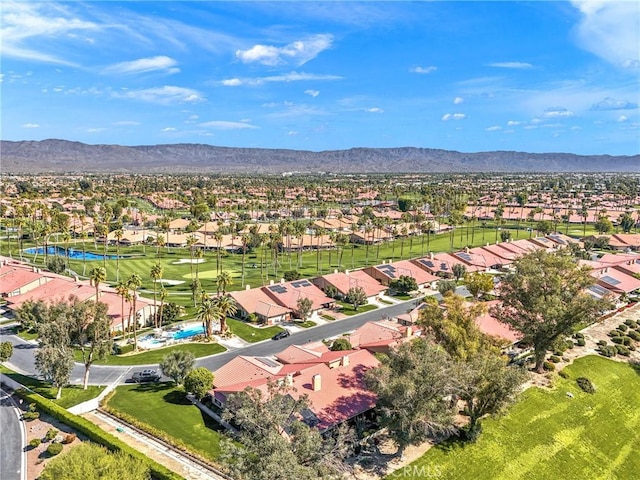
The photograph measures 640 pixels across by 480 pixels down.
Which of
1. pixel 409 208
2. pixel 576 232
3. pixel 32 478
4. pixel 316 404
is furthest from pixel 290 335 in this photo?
pixel 409 208

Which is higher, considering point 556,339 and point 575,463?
point 556,339

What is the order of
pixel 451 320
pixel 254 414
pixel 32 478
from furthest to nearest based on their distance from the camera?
pixel 451 320
pixel 32 478
pixel 254 414

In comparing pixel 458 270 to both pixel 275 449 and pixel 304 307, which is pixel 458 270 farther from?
pixel 275 449

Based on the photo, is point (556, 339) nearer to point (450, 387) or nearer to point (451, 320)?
point (451, 320)

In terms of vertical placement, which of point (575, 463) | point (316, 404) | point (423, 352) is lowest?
point (575, 463)

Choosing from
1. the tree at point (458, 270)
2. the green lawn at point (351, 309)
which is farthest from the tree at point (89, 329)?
the tree at point (458, 270)

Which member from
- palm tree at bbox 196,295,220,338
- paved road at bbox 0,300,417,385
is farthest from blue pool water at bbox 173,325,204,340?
paved road at bbox 0,300,417,385

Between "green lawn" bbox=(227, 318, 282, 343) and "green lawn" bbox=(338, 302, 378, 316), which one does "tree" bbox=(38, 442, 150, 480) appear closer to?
"green lawn" bbox=(227, 318, 282, 343)

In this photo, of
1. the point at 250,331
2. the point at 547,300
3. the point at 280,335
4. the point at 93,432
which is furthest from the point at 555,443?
the point at 93,432
